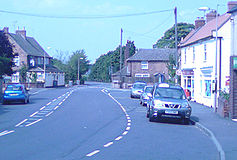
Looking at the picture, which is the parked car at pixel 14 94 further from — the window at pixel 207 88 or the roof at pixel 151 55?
the roof at pixel 151 55

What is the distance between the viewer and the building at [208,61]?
24.1 meters

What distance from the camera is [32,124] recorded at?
14797mm

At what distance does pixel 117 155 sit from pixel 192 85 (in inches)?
964

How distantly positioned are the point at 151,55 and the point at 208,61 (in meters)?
41.4

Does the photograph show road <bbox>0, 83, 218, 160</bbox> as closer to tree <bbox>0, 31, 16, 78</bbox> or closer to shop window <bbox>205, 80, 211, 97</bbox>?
shop window <bbox>205, 80, 211, 97</bbox>

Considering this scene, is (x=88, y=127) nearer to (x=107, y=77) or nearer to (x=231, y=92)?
(x=231, y=92)

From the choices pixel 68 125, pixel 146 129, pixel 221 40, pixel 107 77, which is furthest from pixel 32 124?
pixel 107 77

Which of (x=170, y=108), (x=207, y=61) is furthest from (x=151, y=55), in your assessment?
(x=170, y=108)

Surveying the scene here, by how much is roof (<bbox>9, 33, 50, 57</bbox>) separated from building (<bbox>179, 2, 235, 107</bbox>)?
40606 millimetres

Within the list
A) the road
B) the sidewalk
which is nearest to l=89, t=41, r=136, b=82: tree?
the sidewalk

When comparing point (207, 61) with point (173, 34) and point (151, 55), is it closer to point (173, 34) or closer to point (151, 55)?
point (151, 55)

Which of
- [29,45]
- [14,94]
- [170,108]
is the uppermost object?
[29,45]

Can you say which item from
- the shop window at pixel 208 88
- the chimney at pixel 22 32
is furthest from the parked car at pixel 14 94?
the chimney at pixel 22 32

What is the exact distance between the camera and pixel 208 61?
26562mm
